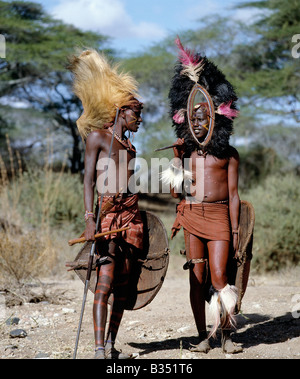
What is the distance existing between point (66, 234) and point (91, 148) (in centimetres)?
658

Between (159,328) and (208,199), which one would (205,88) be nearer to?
(208,199)

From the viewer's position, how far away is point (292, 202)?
1102 centimetres

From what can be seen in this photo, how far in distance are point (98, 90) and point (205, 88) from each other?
97 cm

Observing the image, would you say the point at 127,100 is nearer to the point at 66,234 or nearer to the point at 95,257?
the point at 95,257

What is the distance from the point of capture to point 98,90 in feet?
14.8

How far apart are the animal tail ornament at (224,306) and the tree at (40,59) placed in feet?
44.1

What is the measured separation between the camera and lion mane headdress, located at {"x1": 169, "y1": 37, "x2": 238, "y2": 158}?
15.1 feet

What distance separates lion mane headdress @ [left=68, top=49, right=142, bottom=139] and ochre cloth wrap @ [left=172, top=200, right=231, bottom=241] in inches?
40.8

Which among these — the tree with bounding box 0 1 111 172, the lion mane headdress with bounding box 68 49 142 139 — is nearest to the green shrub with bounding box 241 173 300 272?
the lion mane headdress with bounding box 68 49 142 139

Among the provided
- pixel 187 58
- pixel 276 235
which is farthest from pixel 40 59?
pixel 187 58

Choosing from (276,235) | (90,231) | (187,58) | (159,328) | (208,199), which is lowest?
(159,328)

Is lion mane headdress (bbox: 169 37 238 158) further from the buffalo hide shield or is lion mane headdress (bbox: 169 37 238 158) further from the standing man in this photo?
the buffalo hide shield

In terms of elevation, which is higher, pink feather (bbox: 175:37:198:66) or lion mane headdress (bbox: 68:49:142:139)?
pink feather (bbox: 175:37:198:66)
